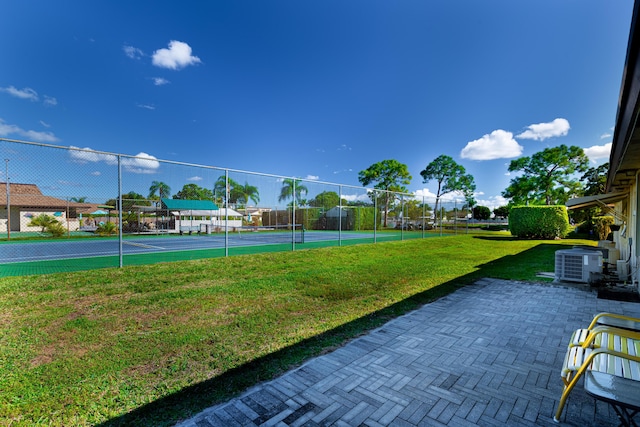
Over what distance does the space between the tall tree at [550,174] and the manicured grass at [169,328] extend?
87.8ft

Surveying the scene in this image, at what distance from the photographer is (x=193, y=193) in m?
10.3

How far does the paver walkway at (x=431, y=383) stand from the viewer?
1966 millimetres

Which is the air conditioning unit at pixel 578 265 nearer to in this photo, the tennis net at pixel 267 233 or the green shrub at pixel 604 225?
the tennis net at pixel 267 233

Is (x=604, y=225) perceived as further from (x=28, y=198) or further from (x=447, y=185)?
(x=28, y=198)

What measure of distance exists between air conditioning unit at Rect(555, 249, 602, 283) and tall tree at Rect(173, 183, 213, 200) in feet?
34.6

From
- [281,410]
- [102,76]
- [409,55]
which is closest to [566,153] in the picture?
[409,55]

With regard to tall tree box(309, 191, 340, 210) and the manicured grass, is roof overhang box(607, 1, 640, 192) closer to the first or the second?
the manicured grass

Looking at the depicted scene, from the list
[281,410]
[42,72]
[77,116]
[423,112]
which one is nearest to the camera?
[281,410]

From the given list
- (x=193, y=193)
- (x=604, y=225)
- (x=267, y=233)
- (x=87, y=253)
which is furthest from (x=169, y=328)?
(x=604, y=225)

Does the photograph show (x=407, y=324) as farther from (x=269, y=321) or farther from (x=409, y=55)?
(x=409, y=55)

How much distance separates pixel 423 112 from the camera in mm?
23000

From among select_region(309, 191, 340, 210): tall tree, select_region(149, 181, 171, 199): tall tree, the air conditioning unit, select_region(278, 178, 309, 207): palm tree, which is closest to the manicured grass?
the air conditioning unit

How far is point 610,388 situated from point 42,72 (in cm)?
2683

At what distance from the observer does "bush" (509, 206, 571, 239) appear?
19.5m
